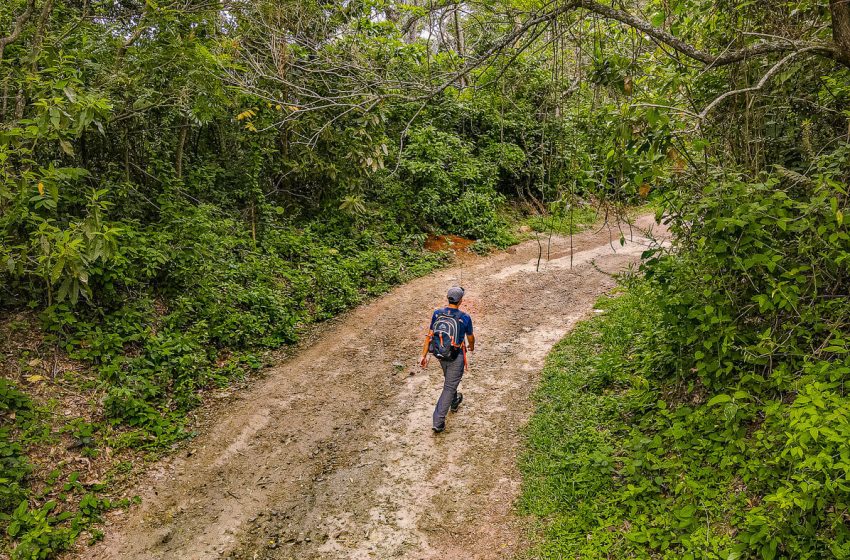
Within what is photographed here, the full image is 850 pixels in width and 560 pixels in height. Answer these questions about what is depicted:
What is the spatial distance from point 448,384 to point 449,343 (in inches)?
25.7

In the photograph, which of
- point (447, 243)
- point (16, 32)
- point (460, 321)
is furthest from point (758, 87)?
point (447, 243)

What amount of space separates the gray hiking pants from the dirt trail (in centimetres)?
26

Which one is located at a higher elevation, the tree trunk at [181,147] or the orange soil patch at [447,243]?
the tree trunk at [181,147]

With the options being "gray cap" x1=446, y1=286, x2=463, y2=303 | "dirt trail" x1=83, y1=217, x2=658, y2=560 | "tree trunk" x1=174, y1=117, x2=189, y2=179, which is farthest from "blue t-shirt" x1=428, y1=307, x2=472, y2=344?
"tree trunk" x1=174, y1=117, x2=189, y2=179

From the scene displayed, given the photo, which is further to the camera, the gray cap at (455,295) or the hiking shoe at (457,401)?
the hiking shoe at (457,401)

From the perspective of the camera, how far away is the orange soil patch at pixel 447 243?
15.8 m

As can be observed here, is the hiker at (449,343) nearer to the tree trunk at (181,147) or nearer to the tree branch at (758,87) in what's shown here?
the tree branch at (758,87)

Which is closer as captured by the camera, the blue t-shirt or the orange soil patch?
the blue t-shirt

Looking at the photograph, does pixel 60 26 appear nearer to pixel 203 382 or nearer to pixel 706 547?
pixel 203 382

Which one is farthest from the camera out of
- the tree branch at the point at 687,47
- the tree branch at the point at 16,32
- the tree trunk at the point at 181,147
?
the tree trunk at the point at 181,147

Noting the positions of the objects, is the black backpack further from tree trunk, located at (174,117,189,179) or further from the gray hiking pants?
tree trunk, located at (174,117,189,179)

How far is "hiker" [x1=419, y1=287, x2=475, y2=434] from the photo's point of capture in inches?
272

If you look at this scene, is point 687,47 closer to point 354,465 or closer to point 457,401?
point 457,401

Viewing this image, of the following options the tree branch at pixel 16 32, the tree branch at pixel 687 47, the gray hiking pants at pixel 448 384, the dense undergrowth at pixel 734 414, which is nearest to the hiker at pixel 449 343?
the gray hiking pants at pixel 448 384
